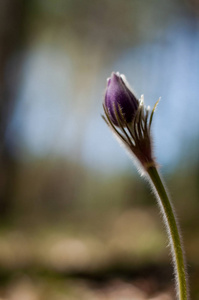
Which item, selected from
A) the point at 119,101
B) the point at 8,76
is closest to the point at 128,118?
the point at 119,101

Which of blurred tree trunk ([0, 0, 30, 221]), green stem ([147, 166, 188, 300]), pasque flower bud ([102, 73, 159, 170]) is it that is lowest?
green stem ([147, 166, 188, 300])

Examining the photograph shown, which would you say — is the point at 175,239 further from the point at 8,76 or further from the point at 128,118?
the point at 8,76

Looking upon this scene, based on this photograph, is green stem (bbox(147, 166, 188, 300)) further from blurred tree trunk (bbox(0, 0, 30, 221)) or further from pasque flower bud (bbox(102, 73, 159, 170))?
blurred tree trunk (bbox(0, 0, 30, 221))

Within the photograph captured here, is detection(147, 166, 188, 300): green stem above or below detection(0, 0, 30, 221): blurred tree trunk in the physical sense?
below

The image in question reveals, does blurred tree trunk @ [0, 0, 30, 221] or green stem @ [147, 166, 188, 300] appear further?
blurred tree trunk @ [0, 0, 30, 221]

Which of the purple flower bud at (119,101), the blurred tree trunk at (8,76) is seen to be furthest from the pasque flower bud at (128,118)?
the blurred tree trunk at (8,76)

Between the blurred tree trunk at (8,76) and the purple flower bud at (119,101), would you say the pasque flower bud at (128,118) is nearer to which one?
the purple flower bud at (119,101)

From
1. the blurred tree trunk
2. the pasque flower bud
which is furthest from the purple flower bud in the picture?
the blurred tree trunk
